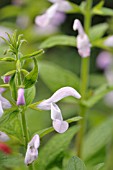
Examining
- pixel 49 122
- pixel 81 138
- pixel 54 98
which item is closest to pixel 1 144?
pixel 81 138

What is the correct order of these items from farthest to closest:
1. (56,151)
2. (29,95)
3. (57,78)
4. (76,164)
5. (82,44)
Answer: (57,78)
(82,44)
(56,151)
(29,95)
(76,164)

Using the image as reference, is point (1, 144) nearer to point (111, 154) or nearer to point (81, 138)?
point (81, 138)

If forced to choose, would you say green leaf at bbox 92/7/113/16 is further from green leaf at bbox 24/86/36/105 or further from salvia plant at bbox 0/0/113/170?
green leaf at bbox 24/86/36/105

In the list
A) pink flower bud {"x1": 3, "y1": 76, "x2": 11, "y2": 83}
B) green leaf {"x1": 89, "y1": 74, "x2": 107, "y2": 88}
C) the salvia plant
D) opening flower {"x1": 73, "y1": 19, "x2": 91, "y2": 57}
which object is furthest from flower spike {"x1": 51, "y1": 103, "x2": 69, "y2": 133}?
green leaf {"x1": 89, "y1": 74, "x2": 107, "y2": 88}

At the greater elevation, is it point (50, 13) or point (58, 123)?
point (50, 13)

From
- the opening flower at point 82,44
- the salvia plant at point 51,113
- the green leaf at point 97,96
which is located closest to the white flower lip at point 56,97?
the salvia plant at point 51,113

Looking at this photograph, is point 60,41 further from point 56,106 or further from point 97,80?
point 97,80

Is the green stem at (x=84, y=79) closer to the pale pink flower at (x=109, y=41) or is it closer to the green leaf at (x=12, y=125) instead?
the pale pink flower at (x=109, y=41)

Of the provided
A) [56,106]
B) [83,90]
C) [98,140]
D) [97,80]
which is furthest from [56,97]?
[97,80]
